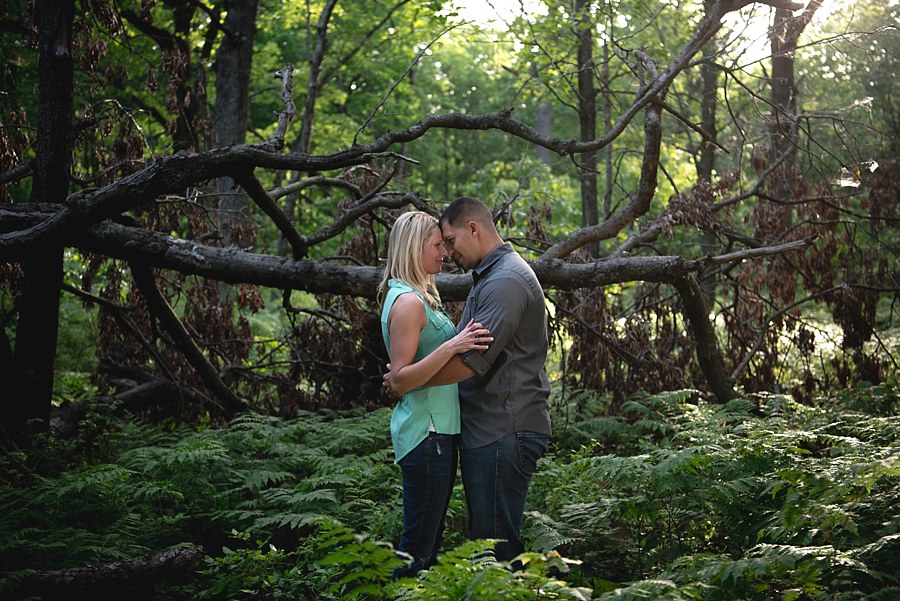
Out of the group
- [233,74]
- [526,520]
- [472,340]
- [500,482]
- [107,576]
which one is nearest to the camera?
[472,340]

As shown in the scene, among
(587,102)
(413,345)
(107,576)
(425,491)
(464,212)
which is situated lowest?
(107,576)

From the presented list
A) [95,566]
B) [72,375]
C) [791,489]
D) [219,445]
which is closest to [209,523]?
[219,445]

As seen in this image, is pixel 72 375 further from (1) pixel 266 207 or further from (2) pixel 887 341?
(2) pixel 887 341

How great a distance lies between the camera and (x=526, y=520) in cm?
525

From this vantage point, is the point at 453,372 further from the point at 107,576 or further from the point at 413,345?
the point at 107,576

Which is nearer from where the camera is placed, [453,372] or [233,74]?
[453,372]

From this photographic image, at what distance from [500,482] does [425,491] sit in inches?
14.5

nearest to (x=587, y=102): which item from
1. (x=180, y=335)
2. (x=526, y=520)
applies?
(x=180, y=335)

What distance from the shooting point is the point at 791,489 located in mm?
4438

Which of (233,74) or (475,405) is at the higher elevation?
(233,74)

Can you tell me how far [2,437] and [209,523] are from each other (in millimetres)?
2032

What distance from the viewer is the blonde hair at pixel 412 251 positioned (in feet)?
13.8

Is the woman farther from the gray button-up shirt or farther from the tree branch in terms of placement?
the tree branch

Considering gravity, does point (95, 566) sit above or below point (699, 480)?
below
